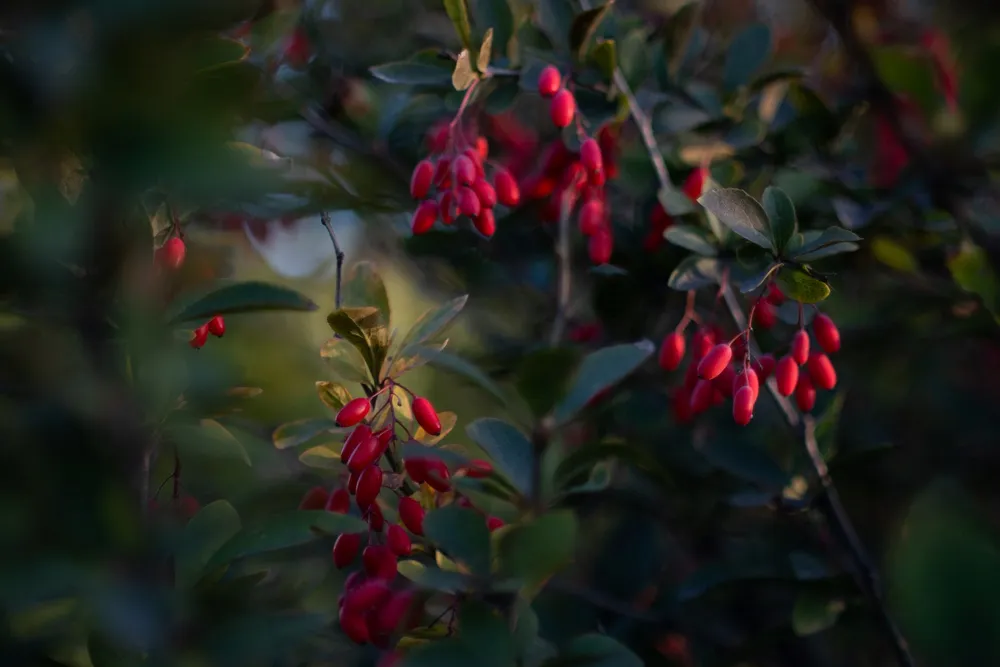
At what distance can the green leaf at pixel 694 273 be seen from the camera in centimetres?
107

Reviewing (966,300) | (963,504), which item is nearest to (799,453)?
(966,300)

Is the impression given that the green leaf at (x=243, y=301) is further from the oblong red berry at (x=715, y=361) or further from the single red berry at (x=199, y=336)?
the oblong red berry at (x=715, y=361)

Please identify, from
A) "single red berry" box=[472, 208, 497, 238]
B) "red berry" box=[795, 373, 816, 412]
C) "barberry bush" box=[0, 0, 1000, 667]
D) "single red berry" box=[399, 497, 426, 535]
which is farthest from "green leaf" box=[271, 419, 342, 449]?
"red berry" box=[795, 373, 816, 412]

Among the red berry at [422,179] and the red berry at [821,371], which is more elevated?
the red berry at [422,179]

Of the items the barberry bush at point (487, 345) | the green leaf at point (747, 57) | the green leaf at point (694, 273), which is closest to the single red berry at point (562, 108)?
the barberry bush at point (487, 345)

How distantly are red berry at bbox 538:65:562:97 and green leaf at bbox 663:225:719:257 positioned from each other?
0.87ft

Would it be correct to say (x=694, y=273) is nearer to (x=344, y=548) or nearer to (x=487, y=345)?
(x=344, y=548)

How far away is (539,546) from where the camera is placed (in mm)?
720

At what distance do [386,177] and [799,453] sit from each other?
3.06ft

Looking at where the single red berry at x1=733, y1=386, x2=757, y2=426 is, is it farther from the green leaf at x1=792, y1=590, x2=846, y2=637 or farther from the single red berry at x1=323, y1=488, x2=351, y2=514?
the single red berry at x1=323, y1=488, x2=351, y2=514

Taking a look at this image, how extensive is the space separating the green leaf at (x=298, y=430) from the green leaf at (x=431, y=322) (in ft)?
0.44

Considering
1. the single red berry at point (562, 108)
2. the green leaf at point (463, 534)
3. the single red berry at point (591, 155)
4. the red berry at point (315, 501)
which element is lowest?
the red berry at point (315, 501)

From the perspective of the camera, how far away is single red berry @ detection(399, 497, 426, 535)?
0.95 metres

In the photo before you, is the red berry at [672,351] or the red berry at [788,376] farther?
the red berry at [672,351]
